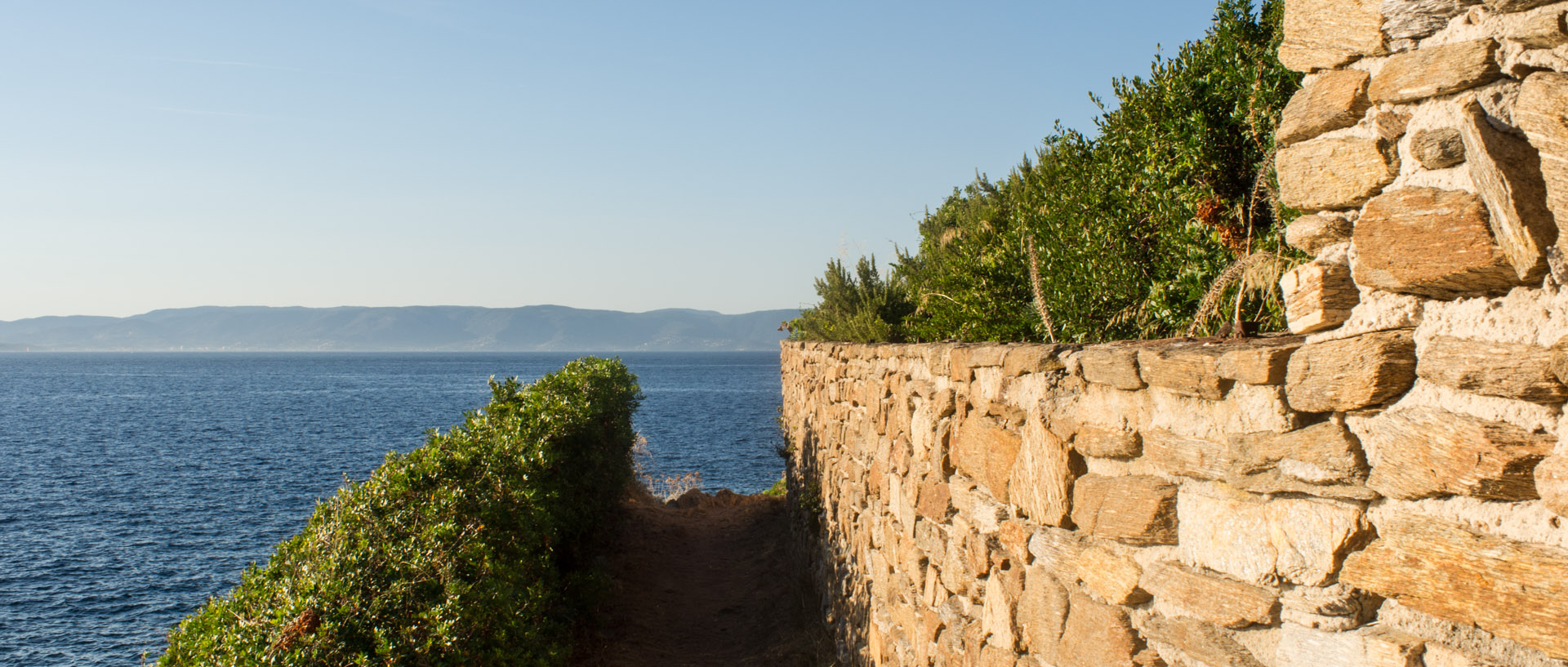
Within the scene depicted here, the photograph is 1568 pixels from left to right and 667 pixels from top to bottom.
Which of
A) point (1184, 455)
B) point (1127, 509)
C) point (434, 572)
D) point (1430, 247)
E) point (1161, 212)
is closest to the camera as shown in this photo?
point (1430, 247)

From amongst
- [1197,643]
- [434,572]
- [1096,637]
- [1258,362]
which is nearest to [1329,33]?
[1258,362]

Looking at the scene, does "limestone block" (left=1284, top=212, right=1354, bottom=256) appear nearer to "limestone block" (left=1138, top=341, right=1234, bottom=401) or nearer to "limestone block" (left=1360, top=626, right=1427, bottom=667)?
"limestone block" (left=1138, top=341, right=1234, bottom=401)

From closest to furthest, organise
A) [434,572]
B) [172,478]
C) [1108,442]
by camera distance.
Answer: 1. [1108,442]
2. [434,572]
3. [172,478]

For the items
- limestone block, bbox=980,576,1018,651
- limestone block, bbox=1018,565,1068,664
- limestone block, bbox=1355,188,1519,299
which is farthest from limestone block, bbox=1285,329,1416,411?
limestone block, bbox=980,576,1018,651

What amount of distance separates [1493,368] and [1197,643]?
3.49 feet

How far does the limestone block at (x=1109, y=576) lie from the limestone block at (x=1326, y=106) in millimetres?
1321

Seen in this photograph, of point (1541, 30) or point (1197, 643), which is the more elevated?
point (1541, 30)

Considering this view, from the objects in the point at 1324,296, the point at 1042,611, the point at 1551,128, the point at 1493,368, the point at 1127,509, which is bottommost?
the point at 1042,611

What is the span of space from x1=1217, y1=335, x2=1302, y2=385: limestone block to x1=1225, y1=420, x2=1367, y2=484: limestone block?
0.46 feet

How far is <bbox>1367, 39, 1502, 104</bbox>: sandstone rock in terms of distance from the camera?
72.9 inches

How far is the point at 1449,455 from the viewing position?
1806mm

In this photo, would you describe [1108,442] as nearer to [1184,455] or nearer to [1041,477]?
[1184,455]

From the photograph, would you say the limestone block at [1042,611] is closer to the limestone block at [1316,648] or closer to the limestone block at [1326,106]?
the limestone block at [1316,648]

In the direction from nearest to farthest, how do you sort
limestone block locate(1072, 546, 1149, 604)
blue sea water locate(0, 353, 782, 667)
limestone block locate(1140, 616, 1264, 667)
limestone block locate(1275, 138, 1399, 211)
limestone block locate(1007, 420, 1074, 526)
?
limestone block locate(1275, 138, 1399, 211) → limestone block locate(1140, 616, 1264, 667) → limestone block locate(1072, 546, 1149, 604) → limestone block locate(1007, 420, 1074, 526) → blue sea water locate(0, 353, 782, 667)
